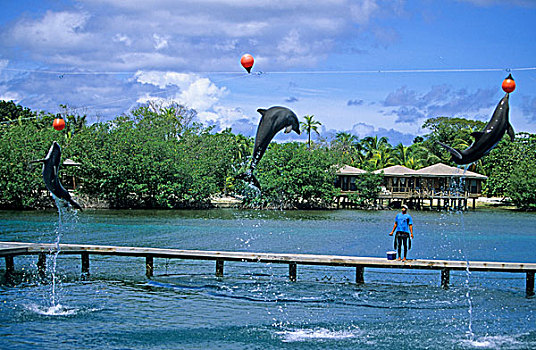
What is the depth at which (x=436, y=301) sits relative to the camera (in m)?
15.0

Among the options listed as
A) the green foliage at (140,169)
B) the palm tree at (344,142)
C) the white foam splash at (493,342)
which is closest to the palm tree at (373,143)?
the palm tree at (344,142)

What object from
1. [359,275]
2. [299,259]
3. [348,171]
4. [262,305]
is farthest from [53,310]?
[348,171]

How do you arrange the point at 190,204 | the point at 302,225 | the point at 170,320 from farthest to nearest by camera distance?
the point at 190,204 → the point at 302,225 → the point at 170,320

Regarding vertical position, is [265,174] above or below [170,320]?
above

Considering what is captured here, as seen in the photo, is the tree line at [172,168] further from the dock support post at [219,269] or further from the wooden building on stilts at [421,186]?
the dock support post at [219,269]

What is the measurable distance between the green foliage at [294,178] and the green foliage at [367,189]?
2925 mm

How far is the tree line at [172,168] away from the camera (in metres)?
44.6

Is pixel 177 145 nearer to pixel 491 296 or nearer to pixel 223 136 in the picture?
pixel 223 136

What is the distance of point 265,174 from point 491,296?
3382 centimetres

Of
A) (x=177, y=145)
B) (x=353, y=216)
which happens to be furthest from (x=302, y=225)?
(x=177, y=145)

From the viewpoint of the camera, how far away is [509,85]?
29.9 feet

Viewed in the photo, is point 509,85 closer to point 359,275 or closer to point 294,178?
point 359,275

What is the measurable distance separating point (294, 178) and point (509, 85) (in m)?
39.5

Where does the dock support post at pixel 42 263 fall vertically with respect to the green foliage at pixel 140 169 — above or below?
below
